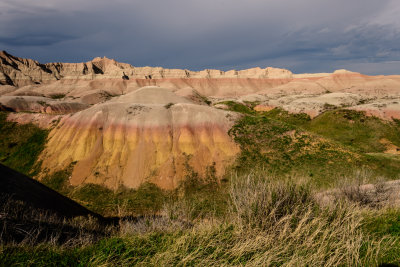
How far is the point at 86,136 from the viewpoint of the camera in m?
31.3

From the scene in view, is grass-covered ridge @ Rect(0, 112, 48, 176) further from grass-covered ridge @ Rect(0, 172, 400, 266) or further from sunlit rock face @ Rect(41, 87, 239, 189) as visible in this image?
grass-covered ridge @ Rect(0, 172, 400, 266)

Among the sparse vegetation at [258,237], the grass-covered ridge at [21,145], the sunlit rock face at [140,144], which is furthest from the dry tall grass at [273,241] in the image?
the grass-covered ridge at [21,145]

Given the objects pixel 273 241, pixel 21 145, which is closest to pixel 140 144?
pixel 21 145

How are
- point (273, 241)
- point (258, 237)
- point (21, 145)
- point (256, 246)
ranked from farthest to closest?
1. point (21, 145)
2. point (273, 241)
3. point (258, 237)
4. point (256, 246)

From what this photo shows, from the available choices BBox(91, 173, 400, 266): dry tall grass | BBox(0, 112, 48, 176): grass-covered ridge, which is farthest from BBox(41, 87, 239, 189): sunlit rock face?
BBox(91, 173, 400, 266): dry tall grass

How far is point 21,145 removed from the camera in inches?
1348

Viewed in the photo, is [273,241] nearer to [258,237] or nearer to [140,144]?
[258,237]

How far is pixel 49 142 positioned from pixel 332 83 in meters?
176

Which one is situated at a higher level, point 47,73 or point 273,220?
point 47,73

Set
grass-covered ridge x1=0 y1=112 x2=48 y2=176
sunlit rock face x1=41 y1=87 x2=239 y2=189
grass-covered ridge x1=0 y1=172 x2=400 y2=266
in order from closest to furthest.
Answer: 1. grass-covered ridge x1=0 y1=172 x2=400 y2=266
2. sunlit rock face x1=41 y1=87 x2=239 y2=189
3. grass-covered ridge x1=0 y1=112 x2=48 y2=176

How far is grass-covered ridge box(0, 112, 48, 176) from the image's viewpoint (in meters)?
30.0

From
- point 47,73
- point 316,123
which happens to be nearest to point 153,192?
point 316,123

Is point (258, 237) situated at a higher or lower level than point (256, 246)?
higher

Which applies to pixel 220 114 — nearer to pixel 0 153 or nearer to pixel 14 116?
pixel 0 153
